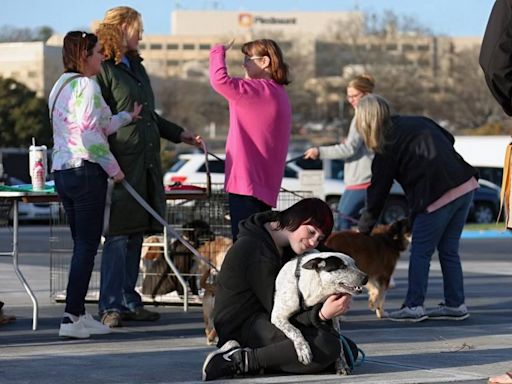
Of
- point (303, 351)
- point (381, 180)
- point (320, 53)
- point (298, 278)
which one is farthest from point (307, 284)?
point (320, 53)

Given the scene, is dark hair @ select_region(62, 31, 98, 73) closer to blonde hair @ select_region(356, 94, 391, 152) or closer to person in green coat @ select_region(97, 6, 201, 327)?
person in green coat @ select_region(97, 6, 201, 327)

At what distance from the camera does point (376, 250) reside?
10.2 meters

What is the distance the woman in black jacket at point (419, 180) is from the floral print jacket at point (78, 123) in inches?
86.9

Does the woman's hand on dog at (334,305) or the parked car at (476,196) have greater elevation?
the woman's hand on dog at (334,305)

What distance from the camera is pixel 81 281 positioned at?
334 inches

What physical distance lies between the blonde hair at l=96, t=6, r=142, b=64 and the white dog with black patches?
2984 millimetres

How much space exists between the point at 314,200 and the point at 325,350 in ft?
2.68

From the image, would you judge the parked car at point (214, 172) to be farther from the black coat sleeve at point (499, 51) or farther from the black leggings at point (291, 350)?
the black coat sleeve at point (499, 51)

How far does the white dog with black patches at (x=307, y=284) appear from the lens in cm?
677

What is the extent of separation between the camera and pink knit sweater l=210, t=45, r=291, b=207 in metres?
8.88

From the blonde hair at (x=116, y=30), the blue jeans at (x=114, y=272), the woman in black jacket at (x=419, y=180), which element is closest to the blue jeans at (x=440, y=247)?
the woman in black jacket at (x=419, y=180)

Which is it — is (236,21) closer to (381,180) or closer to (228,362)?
(381,180)

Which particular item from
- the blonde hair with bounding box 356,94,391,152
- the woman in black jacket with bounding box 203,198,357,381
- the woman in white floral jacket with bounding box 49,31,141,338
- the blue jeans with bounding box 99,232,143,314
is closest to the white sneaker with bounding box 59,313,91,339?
the woman in white floral jacket with bounding box 49,31,141,338

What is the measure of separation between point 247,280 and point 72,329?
177 cm
